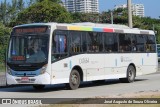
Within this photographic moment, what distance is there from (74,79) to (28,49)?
2.43 metres

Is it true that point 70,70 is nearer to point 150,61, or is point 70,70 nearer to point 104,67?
point 104,67

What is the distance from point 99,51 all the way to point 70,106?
10308 millimetres

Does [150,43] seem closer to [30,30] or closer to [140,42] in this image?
[140,42]

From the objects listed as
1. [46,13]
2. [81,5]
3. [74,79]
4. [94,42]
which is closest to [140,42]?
[94,42]

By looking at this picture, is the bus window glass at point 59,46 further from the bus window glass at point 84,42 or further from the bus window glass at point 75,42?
the bus window glass at point 84,42

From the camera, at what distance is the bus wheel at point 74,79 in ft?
66.7

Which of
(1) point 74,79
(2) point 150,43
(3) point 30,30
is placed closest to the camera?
(3) point 30,30

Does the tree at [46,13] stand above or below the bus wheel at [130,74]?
above

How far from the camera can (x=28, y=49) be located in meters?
19.5

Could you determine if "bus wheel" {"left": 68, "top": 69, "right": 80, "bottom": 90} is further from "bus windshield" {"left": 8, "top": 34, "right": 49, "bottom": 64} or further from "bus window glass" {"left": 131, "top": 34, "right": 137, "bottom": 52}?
"bus window glass" {"left": 131, "top": 34, "right": 137, "bottom": 52}

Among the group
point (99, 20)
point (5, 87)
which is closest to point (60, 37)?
point (5, 87)

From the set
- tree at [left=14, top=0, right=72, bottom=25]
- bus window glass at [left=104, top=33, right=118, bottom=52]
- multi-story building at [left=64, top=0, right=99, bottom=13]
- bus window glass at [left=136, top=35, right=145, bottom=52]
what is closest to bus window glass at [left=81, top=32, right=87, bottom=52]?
bus window glass at [left=104, top=33, right=118, bottom=52]

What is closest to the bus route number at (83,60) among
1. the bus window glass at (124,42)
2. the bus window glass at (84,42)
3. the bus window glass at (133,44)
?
the bus window glass at (84,42)

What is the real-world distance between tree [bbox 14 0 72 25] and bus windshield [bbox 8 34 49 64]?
28.0 meters
